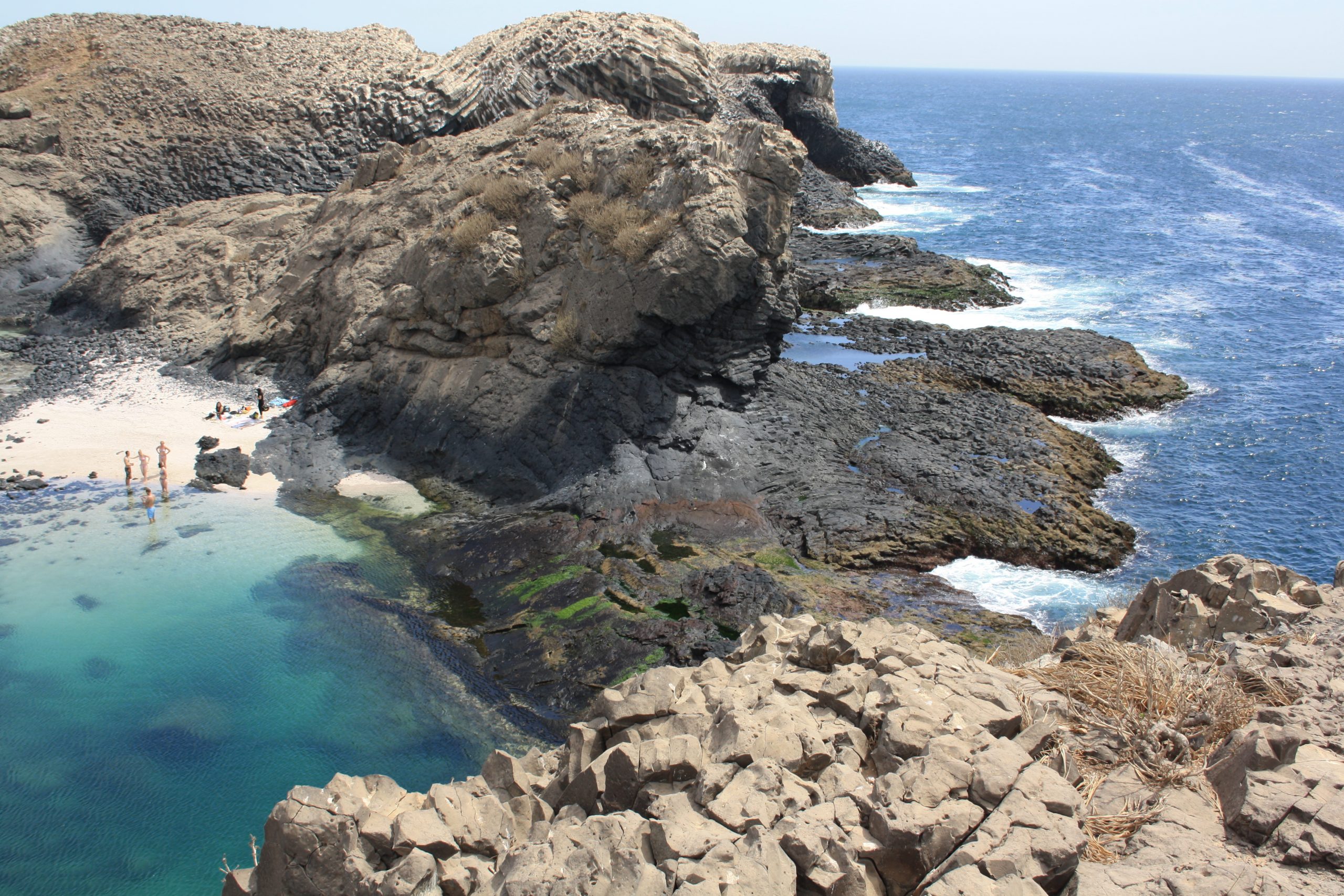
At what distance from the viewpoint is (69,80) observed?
43250 millimetres

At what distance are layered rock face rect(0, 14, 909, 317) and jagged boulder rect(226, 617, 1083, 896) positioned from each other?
1346 inches

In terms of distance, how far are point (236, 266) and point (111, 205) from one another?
11.8 meters

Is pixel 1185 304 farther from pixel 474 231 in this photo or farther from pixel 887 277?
pixel 474 231

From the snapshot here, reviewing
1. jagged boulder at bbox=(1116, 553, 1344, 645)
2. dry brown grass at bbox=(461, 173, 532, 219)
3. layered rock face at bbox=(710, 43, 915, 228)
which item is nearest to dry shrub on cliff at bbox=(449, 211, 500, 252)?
dry brown grass at bbox=(461, 173, 532, 219)

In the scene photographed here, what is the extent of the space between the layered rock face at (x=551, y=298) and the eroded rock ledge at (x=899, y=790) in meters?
→ 13.4

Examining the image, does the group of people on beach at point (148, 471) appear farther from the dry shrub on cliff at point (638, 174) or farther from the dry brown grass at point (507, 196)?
the dry shrub on cliff at point (638, 174)

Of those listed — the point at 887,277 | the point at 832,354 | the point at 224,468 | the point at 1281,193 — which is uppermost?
the point at 1281,193

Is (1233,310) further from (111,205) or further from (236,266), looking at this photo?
(111,205)

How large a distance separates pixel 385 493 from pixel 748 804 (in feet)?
57.7

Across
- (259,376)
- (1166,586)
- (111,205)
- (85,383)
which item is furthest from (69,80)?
(1166,586)

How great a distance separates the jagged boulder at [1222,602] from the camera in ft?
38.4

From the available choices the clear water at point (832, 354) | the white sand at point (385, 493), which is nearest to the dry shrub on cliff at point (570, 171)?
the white sand at point (385, 493)

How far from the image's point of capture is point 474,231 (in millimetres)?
25578

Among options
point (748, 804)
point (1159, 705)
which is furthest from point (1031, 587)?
point (748, 804)
